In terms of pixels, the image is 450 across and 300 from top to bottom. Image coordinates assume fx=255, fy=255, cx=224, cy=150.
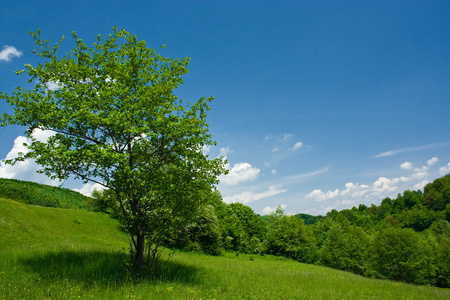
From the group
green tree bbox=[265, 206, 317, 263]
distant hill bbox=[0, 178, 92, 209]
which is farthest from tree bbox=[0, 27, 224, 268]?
green tree bbox=[265, 206, 317, 263]

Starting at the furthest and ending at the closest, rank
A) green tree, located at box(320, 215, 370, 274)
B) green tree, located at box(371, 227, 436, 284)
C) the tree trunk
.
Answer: green tree, located at box(320, 215, 370, 274) → green tree, located at box(371, 227, 436, 284) → the tree trunk

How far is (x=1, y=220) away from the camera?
27031mm

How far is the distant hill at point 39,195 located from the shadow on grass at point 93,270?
31825mm

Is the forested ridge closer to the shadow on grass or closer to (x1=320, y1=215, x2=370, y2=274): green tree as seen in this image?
(x1=320, y1=215, x2=370, y2=274): green tree

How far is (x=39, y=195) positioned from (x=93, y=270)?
43583mm

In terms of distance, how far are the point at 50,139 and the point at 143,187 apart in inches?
210

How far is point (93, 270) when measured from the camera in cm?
1375

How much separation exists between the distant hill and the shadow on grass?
1253 inches

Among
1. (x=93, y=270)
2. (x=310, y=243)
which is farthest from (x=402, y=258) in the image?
(x=93, y=270)

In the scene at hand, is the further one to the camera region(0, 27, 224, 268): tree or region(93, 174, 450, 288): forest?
region(93, 174, 450, 288): forest

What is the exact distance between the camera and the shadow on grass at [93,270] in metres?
12.4

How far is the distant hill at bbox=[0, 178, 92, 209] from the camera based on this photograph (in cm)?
4336

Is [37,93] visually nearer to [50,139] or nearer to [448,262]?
[50,139]

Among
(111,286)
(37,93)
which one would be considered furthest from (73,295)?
(37,93)
